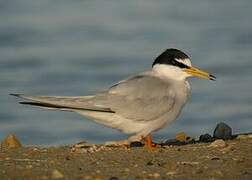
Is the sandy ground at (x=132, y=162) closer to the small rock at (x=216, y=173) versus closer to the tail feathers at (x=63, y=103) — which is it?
the small rock at (x=216, y=173)

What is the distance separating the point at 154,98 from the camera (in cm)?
809

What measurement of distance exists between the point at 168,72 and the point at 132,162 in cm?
178

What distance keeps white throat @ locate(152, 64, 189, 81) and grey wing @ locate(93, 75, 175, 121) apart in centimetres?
32

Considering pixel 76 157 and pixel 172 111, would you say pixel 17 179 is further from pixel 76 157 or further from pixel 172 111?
pixel 172 111

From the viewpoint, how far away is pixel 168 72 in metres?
8.48

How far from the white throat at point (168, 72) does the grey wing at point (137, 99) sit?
0.32 meters

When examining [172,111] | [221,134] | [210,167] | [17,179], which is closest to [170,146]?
[172,111]

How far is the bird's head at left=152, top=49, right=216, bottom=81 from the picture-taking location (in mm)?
8492

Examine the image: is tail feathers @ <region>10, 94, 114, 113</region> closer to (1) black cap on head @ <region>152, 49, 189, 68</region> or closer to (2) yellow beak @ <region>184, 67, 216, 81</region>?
(1) black cap on head @ <region>152, 49, 189, 68</region>

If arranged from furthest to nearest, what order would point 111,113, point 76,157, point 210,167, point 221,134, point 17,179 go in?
1. point 221,134
2. point 111,113
3. point 76,157
4. point 210,167
5. point 17,179

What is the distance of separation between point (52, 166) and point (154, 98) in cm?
174

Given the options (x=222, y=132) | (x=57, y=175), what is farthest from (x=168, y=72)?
(x=57, y=175)

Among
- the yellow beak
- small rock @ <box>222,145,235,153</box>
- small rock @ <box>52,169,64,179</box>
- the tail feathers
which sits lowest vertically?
small rock @ <box>52,169,64,179</box>

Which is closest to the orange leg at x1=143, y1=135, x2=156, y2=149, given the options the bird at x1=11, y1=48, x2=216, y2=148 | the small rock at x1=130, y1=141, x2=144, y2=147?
the bird at x1=11, y1=48, x2=216, y2=148
